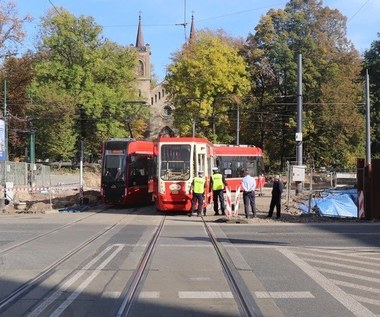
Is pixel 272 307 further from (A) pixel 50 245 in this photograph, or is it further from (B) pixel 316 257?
(A) pixel 50 245

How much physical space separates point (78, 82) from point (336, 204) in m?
36.3

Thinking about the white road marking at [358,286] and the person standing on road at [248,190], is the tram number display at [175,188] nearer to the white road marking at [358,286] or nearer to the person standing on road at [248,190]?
the person standing on road at [248,190]

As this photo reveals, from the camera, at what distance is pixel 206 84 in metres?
55.7

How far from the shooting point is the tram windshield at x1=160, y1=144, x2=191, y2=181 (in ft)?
75.9

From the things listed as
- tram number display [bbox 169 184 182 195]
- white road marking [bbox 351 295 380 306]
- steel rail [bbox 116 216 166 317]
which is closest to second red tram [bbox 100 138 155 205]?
tram number display [bbox 169 184 182 195]

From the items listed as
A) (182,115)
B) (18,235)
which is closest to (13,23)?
(182,115)

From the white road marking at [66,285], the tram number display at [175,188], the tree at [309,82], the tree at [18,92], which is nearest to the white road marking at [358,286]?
the white road marking at [66,285]

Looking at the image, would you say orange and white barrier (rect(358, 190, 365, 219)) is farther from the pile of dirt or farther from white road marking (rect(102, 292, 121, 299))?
white road marking (rect(102, 292, 121, 299))

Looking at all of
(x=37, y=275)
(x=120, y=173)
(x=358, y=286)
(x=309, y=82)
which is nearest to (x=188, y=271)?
(x=37, y=275)

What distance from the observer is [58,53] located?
58125mm

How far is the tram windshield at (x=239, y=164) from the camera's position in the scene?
4000cm

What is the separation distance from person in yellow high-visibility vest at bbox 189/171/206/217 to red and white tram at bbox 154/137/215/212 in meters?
0.59

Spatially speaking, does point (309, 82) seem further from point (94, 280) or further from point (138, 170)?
point (94, 280)

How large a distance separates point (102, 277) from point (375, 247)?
23.0 ft
